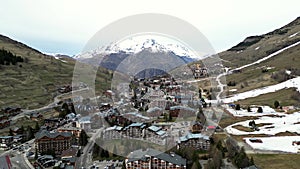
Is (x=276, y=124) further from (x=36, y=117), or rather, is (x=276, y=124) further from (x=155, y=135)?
(x=36, y=117)

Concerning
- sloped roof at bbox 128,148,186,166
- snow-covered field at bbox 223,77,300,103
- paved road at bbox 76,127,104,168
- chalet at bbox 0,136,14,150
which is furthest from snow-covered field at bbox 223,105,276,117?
chalet at bbox 0,136,14,150

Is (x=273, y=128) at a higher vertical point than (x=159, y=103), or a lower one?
lower

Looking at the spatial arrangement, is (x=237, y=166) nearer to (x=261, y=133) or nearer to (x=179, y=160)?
(x=179, y=160)

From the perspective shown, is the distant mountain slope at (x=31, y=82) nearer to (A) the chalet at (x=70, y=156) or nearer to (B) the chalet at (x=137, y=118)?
(B) the chalet at (x=137, y=118)

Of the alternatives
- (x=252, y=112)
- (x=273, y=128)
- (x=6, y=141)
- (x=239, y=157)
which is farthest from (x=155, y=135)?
(x=252, y=112)

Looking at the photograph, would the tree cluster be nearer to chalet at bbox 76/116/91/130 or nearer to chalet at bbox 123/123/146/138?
chalet at bbox 123/123/146/138

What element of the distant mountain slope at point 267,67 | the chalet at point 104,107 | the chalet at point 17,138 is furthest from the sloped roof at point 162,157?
the distant mountain slope at point 267,67
